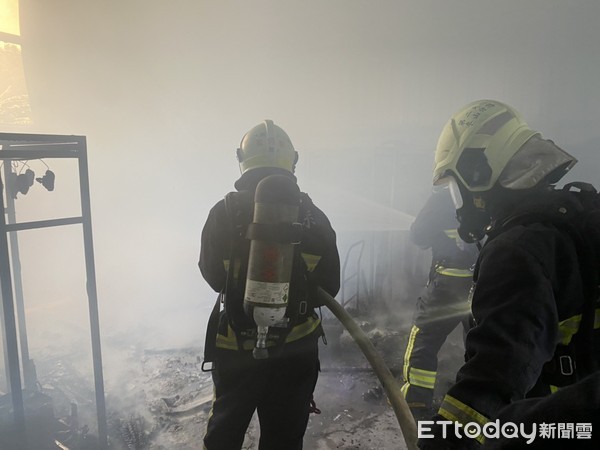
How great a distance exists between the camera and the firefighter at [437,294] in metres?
2.78

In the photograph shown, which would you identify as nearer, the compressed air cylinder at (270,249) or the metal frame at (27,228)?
the compressed air cylinder at (270,249)

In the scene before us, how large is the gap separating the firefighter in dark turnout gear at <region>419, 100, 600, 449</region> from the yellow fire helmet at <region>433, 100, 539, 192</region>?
95 mm

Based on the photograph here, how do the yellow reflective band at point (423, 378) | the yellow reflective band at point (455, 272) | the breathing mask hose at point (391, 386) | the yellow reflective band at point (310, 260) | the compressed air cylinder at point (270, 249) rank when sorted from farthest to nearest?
the yellow reflective band at point (455, 272) → the yellow reflective band at point (423, 378) → the yellow reflective band at point (310, 260) → the compressed air cylinder at point (270, 249) → the breathing mask hose at point (391, 386)

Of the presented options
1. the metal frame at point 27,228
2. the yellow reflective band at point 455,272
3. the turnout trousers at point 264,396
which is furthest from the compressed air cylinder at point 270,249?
the metal frame at point 27,228

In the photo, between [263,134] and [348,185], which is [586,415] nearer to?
[263,134]

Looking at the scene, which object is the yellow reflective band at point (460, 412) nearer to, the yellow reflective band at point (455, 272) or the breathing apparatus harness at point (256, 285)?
the breathing apparatus harness at point (256, 285)

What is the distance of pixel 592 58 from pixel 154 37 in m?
6.45

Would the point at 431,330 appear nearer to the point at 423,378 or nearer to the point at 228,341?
the point at 423,378

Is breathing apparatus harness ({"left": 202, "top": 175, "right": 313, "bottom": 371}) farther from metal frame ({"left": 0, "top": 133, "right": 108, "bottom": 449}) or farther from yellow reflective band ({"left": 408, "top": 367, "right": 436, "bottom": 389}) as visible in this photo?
metal frame ({"left": 0, "top": 133, "right": 108, "bottom": 449})

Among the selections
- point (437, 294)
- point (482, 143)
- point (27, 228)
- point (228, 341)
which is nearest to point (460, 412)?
point (482, 143)

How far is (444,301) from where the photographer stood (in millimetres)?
2879

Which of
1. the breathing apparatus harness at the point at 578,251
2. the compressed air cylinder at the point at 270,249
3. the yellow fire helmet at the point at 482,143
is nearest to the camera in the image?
the breathing apparatus harness at the point at 578,251

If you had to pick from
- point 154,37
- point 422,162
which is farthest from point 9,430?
point 154,37

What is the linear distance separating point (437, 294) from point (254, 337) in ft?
5.47
